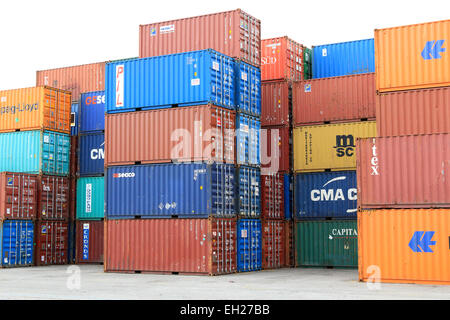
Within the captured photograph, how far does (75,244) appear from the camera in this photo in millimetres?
32375

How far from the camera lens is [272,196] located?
28.5 m

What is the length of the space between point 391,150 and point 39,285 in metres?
12.2

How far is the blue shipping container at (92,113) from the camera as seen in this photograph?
32.5 meters

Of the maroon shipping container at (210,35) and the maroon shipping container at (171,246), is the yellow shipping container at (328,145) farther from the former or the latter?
the maroon shipping container at (171,246)

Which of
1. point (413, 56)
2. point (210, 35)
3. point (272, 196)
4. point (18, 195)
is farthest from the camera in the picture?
point (18, 195)

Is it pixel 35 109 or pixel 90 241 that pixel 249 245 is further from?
pixel 35 109

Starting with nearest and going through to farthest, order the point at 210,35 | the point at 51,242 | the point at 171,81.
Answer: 1. the point at 171,81
2. the point at 210,35
3. the point at 51,242

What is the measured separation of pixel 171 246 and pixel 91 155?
10.0 m

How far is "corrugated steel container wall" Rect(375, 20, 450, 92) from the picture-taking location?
21578 mm

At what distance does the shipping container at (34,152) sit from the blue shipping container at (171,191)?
612 centimetres

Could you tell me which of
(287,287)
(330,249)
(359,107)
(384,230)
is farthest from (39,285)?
(359,107)

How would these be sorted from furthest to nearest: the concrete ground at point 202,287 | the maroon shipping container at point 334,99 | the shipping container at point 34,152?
the shipping container at point 34,152 < the maroon shipping container at point 334,99 < the concrete ground at point 202,287

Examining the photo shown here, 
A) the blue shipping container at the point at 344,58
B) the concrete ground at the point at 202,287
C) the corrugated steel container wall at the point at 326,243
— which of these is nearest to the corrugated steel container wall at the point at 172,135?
the concrete ground at the point at 202,287

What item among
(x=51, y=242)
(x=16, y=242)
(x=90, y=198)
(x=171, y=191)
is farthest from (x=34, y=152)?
(x=171, y=191)
